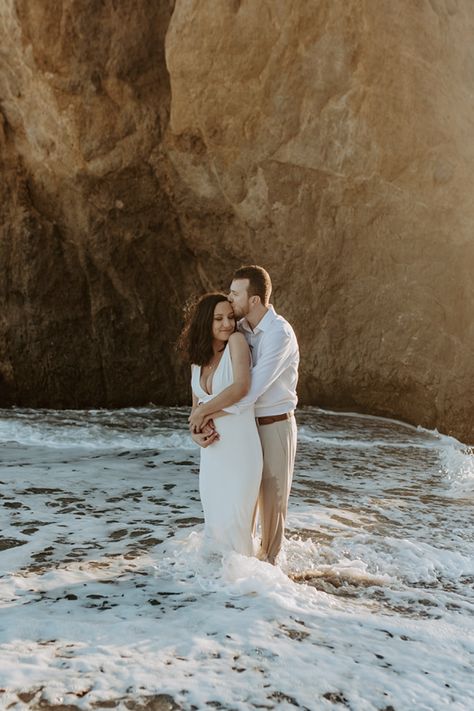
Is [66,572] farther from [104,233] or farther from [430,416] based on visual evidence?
[104,233]

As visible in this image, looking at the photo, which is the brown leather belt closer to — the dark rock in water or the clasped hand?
the clasped hand

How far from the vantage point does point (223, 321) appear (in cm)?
430

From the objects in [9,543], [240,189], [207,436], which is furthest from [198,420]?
[240,189]

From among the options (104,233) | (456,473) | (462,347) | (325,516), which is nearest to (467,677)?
(325,516)

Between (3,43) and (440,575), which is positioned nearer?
(440,575)

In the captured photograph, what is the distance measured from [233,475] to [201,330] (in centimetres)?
78

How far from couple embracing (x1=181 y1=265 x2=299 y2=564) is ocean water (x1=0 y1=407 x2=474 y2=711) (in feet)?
0.80

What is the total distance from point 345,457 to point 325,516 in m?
2.54

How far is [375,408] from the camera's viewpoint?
10531 millimetres

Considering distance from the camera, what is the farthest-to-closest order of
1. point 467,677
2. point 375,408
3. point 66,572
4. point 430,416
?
point 375,408 → point 430,416 → point 66,572 → point 467,677

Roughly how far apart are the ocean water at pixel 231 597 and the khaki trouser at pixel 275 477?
192 mm

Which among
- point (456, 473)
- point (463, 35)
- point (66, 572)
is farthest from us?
point (463, 35)

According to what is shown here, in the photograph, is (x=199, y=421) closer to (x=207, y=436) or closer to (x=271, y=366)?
(x=207, y=436)

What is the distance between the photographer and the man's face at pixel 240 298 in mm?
4336
